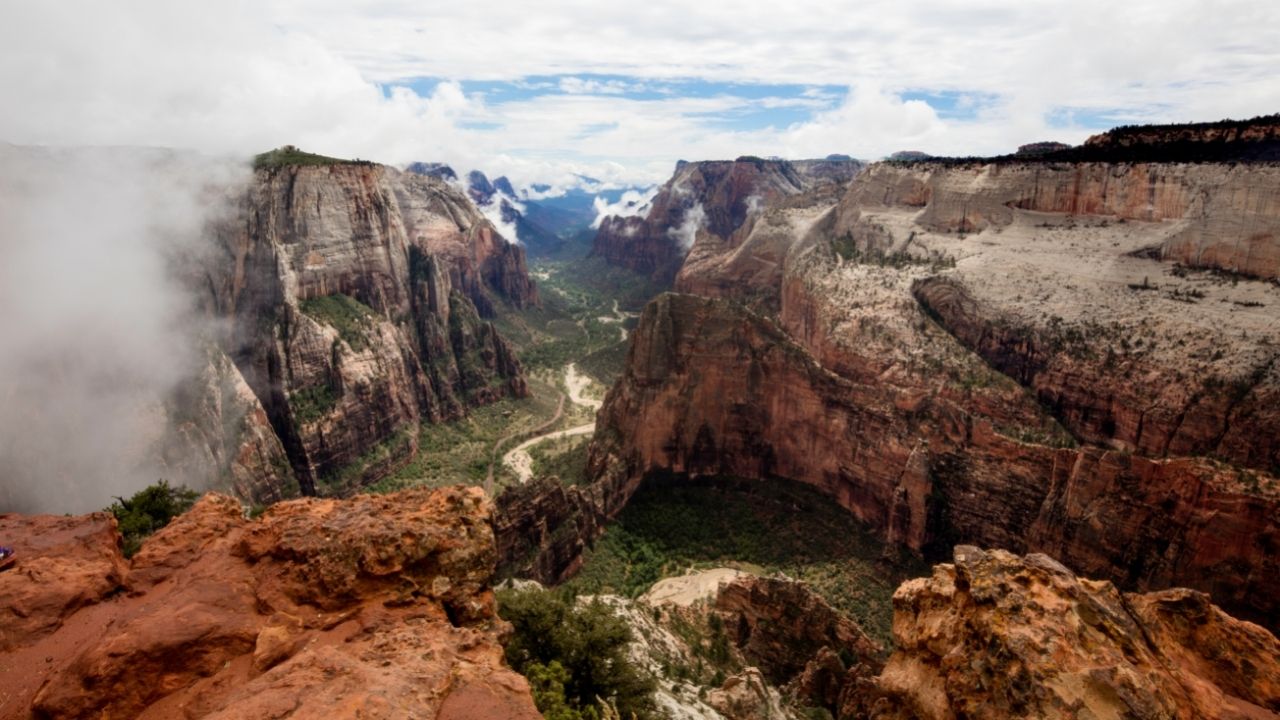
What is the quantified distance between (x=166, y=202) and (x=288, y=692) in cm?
6668

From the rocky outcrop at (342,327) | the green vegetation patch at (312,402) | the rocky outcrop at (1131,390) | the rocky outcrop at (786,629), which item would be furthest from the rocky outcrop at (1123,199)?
the green vegetation patch at (312,402)

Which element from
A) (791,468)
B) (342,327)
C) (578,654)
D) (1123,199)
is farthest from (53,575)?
(1123,199)

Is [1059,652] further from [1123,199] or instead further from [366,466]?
[366,466]

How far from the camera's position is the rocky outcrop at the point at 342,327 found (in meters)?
66.2

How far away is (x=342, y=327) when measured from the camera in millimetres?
74312

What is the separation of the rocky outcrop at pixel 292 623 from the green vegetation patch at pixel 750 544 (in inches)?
1155

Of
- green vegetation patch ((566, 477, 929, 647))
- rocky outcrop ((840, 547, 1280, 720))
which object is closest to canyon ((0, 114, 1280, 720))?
rocky outcrop ((840, 547, 1280, 720))

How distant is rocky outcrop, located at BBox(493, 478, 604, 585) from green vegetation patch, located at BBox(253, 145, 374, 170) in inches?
2000

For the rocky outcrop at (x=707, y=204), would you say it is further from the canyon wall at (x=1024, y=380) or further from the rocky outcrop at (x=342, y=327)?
the canyon wall at (x=1024, y=380)

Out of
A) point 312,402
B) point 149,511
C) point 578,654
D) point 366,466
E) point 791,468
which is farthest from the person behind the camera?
point 366,466

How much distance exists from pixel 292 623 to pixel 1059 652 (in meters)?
17.2

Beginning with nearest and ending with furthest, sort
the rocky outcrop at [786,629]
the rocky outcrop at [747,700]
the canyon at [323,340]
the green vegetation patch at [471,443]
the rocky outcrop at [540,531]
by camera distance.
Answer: the rocky outcrop at [747,700]
the rocky outcrop at [786,629]
the rocky outcrop at [540,531]
the canyon at [323,340]
the green vegetation patch at [471,443]

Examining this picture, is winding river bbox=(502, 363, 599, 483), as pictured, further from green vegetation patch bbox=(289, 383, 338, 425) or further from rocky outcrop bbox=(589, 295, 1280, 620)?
green vegetation patch bbox=(289, 383, 338, 425)

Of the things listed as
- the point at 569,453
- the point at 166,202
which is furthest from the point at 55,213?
the point at 569,453
